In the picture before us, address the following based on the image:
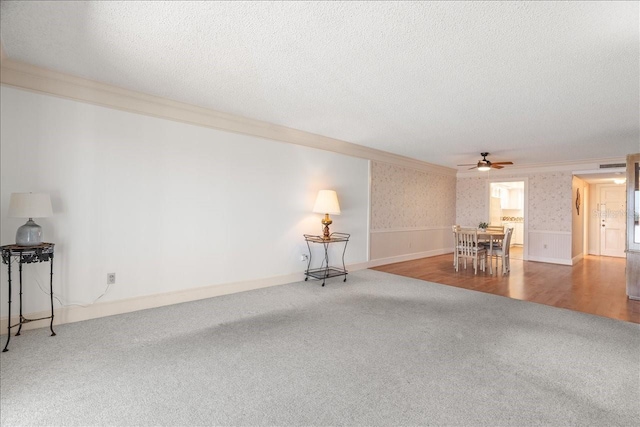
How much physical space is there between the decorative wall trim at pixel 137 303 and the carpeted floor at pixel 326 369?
0.12 meters

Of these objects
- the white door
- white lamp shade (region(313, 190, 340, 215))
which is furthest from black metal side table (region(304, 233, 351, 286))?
the white door

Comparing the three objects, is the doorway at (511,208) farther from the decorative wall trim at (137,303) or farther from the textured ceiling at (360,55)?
the decorative wall trim at (137,303)

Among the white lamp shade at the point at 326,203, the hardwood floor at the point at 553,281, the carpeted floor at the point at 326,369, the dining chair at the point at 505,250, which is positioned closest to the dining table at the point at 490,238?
the dining chair at the point at 505,250

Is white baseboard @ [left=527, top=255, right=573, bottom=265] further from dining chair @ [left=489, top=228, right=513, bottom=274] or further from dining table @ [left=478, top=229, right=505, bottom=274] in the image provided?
dining chair @ [left=489, top=228, right=513, bottom=274]

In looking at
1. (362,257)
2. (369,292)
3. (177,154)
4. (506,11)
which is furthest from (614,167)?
(177,154)

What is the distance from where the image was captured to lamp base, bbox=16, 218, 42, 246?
2694mm

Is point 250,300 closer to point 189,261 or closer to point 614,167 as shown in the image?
point 189,261

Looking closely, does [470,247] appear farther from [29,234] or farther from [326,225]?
[29,234]

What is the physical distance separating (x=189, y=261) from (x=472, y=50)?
12.0ft

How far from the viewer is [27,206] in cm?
262

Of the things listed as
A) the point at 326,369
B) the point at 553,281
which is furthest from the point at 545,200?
the point at 326,369

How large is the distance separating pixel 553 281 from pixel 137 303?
616cm

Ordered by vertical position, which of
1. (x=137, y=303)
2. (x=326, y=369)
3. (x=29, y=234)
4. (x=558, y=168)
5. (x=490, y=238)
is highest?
(x=558, y=168)

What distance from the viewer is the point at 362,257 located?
6.25 metres
